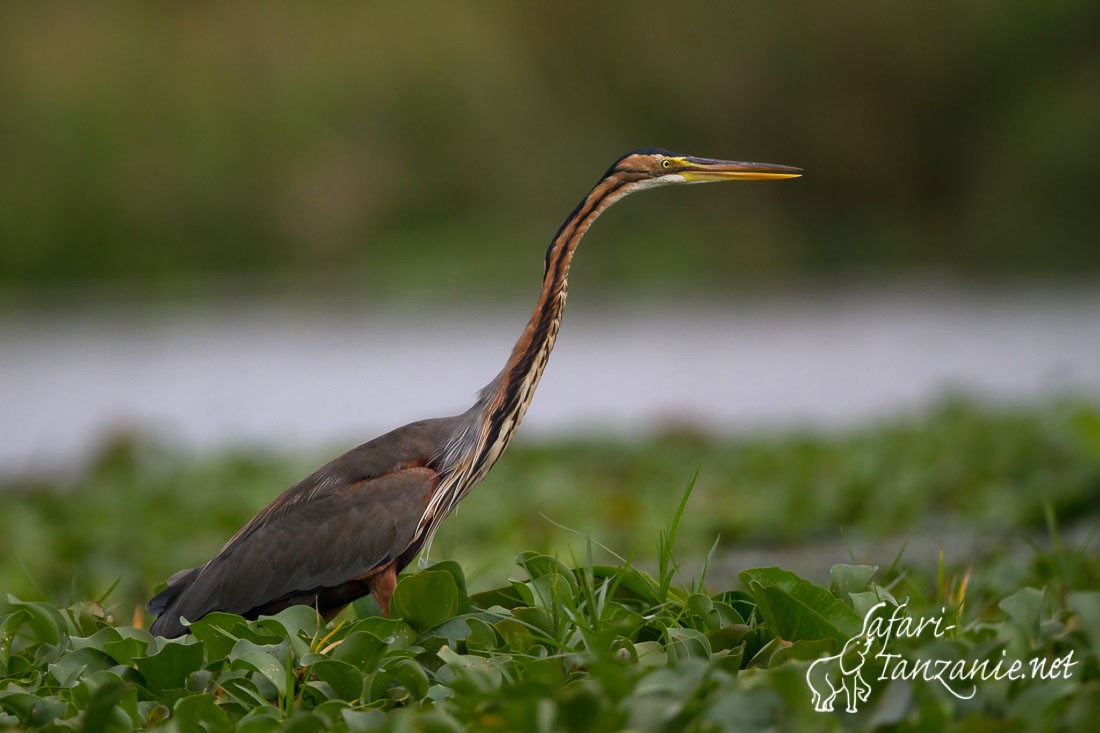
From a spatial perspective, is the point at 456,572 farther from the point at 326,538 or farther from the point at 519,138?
the point at 519,138

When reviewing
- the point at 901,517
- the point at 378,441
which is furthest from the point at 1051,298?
the point at 378,441

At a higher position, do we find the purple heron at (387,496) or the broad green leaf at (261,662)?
the purple heron at (387,496)

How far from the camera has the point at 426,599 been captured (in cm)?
320

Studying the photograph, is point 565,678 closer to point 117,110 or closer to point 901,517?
point 901,517

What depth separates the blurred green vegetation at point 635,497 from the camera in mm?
5652

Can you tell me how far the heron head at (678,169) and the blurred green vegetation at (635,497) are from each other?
77.7 inches

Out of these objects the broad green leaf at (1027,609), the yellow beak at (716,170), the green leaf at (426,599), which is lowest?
the broad green leaf at (1027,609)

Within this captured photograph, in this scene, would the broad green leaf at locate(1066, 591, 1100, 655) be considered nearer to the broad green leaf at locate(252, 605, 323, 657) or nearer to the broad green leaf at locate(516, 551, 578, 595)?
the broad green leaf at locate(516, 551, 578, 595)

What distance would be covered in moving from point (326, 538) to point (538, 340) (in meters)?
0.73

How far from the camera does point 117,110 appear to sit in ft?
49.9

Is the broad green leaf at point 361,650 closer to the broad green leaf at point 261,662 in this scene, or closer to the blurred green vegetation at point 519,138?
the broad green leaf at point 261,662

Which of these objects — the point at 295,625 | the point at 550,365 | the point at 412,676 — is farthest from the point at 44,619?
the point at 550,365

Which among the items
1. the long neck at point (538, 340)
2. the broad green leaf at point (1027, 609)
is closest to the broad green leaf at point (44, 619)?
the long neck at point (538, 340)

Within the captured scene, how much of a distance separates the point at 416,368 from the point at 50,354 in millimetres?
3511
